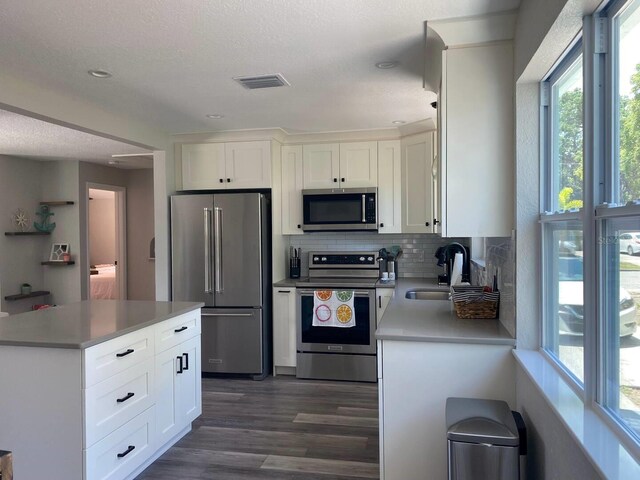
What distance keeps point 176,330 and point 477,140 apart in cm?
209

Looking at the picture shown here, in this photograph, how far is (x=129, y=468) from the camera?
8.11 ft

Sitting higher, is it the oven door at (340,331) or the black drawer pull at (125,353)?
the black drawer pull at (125,353)

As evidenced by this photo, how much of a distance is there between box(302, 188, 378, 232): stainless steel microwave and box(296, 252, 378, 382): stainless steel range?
54cm

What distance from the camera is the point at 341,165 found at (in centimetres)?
461

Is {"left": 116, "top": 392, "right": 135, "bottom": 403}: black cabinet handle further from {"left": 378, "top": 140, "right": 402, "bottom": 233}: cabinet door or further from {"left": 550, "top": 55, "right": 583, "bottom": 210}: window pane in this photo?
{"left": 378, "top": 140, "right": 402, "bottom": 233}: cabinet door

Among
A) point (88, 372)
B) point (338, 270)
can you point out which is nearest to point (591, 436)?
point (88, 372)

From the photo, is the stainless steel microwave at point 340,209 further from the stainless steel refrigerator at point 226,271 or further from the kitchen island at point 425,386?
the kitchen island at point 425,386

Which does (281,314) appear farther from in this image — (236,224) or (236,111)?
(236,111)

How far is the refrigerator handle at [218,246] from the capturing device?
4.36 meters

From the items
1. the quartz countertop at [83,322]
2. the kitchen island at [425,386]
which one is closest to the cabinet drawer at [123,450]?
the quartz countertop at [83,322]

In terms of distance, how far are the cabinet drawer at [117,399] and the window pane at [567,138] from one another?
221 cm

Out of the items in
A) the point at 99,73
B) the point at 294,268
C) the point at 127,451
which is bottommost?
the point at 127,451

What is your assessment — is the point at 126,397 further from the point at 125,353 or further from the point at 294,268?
the point at 294,268

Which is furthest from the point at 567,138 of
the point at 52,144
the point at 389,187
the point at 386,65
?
the point at 52,144
